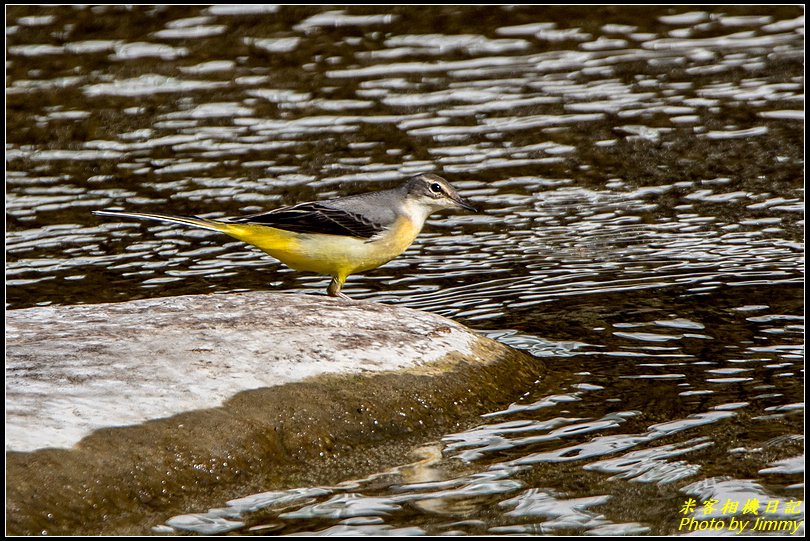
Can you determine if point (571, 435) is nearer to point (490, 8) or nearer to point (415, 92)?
point (415, 92)

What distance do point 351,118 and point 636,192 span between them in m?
3.94

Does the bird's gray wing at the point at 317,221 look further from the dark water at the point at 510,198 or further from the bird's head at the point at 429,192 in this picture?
the dark water at the point at 510,198

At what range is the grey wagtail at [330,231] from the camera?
9.28m

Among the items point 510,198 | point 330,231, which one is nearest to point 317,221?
point 330,231

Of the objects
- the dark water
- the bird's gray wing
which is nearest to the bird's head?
the bird's gray wing

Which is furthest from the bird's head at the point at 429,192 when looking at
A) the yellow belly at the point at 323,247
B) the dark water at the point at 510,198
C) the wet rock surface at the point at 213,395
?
the wet rock surface at the point at 213,395

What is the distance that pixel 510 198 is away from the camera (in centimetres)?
1320

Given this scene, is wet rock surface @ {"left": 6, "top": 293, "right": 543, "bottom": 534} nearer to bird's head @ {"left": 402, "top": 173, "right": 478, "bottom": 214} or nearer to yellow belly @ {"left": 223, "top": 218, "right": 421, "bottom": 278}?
yellow belly @ {"left": 223, "top": 218, "right": 421, "bottom": 278}

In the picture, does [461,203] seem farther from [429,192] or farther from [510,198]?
[510,198]

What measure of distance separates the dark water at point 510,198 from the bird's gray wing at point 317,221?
1242mm

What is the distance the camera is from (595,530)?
631 centimetres

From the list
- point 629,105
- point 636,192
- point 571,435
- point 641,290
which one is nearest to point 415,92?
point 629,105

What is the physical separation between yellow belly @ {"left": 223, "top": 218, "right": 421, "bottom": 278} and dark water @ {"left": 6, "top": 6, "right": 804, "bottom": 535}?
0.97m

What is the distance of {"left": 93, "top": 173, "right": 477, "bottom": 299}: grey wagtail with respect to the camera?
9281 millimetres
